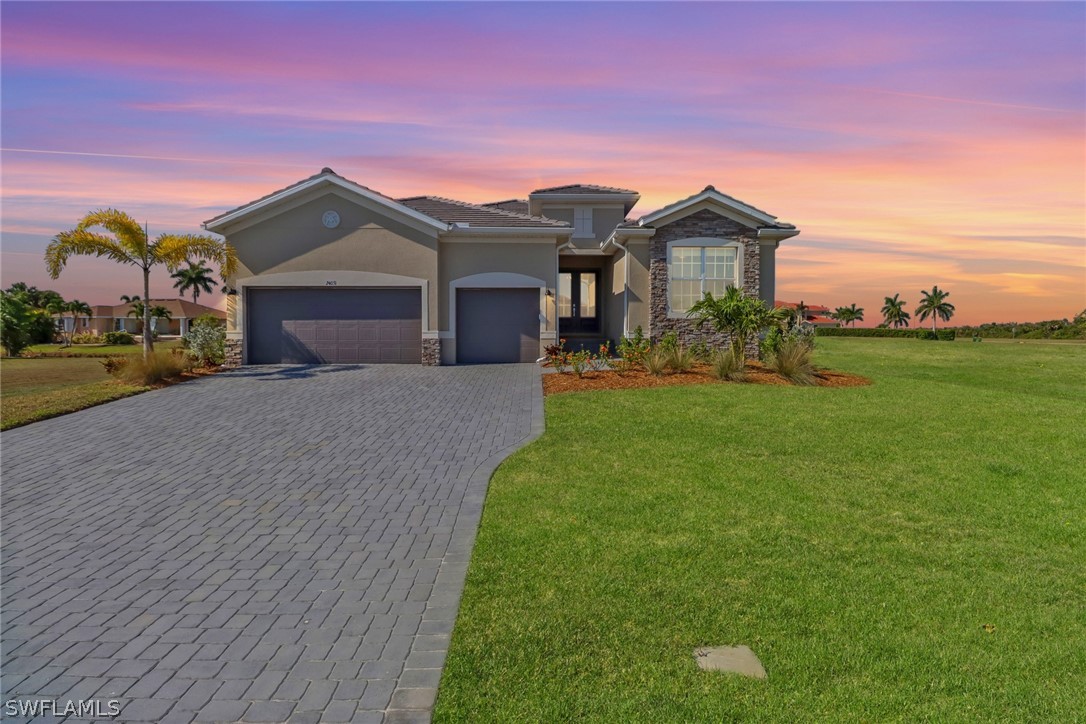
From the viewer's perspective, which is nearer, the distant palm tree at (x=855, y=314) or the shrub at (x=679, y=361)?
the shrub at (x=679, y=361)

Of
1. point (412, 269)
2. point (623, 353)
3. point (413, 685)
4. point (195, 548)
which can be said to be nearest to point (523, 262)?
point (412, 269)

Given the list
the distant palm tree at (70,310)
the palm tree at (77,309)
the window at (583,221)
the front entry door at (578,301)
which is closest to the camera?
the window at (583,221)

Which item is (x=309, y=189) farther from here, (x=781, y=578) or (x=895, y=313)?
(x=895, y=313)

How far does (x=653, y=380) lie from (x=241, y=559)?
1190cm

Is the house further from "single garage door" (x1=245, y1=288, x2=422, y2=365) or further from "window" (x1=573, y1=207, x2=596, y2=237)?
"window" (x1=573, y1=207, x2=596, y2=237)

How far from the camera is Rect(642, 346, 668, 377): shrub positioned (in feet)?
55.9

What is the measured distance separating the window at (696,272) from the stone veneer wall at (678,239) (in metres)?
0.31

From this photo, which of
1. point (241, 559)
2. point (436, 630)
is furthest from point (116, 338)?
point (436, 630)

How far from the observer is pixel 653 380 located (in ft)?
54.3

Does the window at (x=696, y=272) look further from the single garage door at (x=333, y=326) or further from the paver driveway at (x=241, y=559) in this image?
the paver driveway at (x=241, y=559)

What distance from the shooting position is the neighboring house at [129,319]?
225 feet

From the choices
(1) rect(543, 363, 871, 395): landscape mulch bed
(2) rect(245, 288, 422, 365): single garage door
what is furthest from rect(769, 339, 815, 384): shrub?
(2) rect(245, 288, 422, 365): single garage door

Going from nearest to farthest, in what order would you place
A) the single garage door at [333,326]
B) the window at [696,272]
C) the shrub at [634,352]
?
1. the shrub at [634,352]
2. the single garage door at [333,326]
3. the window at [696,272]

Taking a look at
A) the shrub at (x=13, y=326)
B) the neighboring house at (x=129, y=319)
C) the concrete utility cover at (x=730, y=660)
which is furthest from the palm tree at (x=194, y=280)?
the concrete utility cover at (x=730, y=660)
